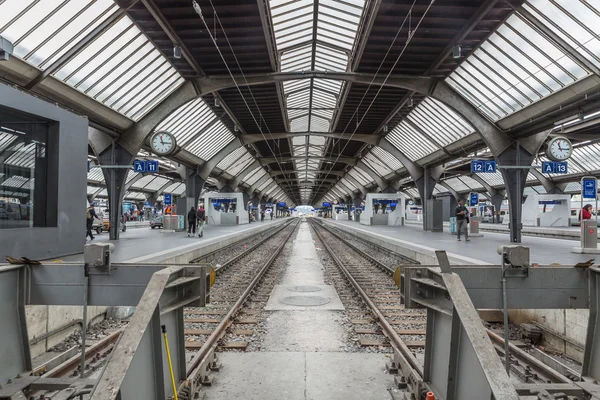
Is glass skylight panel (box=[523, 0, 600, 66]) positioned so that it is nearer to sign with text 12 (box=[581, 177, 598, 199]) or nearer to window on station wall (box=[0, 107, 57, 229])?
sign with text 12 (box=[581, 177, 598, 199])

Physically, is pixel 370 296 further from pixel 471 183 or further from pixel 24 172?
pixel 471 183

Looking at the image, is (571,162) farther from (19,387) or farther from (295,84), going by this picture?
(19,387)

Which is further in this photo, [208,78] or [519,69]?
[208,78]

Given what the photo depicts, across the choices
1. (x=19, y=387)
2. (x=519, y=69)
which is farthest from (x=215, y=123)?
(x=19, y=387)

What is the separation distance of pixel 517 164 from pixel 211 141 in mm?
19892

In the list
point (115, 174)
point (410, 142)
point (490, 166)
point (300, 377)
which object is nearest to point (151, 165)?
point (115, 174)

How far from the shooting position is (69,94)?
45.0 feet

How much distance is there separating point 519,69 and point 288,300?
40.2 feet

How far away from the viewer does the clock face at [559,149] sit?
610 inches

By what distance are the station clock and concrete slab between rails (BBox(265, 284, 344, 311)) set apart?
1043cm

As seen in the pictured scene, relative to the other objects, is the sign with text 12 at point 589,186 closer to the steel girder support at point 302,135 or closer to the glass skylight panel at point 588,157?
the steel girder support at point 302,135

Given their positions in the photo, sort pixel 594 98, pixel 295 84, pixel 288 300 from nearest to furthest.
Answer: pixel 288 300, pixel 594 98, pixel 295 84

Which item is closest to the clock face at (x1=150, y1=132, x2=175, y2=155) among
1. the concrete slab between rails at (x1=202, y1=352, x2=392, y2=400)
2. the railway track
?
the railway track

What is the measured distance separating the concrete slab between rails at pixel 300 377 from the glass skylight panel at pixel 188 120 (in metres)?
17.9
